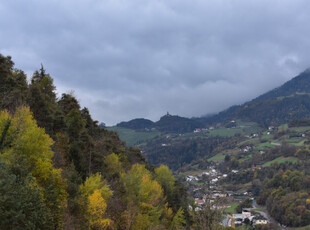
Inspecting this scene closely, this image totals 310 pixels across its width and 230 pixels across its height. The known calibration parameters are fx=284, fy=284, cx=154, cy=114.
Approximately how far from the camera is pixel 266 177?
189125 mm

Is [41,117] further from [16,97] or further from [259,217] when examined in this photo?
[259,217]

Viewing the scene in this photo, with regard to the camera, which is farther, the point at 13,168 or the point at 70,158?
the point at 70,158

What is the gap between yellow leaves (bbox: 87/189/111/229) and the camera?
1097 inches

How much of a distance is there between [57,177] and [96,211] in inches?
222

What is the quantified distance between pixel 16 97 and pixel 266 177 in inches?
7216

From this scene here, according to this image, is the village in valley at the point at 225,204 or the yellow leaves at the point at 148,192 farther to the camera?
the yellow leaves at the point at 148,192

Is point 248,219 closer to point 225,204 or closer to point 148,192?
point 148,192

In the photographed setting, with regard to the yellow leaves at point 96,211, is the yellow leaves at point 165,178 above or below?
below

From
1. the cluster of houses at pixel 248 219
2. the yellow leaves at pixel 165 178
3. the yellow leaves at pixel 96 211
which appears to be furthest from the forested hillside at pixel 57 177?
the cluster of houses at pixel 248 219

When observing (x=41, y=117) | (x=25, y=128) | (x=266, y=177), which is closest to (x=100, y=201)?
(x=25, y=128)

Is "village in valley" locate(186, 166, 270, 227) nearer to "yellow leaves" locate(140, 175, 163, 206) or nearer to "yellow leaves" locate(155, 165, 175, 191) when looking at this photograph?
"yellow leaves" locate(140, 175, 163, 206)

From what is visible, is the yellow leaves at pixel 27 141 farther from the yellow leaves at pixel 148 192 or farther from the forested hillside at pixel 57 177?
the yellow leaves at pixel 148 192

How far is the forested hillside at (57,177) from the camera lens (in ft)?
59.0

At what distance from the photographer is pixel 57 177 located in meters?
25.2
